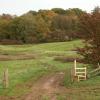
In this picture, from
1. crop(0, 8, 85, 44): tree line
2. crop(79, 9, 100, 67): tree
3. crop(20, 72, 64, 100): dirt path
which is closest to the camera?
crop(20, 72, 64, 100): dirt path

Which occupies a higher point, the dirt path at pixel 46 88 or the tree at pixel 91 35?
the tree at pixel 91 35

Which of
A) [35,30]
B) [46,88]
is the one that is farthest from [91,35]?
[35,30]

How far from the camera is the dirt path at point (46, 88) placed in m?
23.7

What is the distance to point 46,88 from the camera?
89.4ft

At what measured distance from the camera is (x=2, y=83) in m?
28.4

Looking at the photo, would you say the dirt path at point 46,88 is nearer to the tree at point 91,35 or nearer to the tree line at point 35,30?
the tree at point 91,35

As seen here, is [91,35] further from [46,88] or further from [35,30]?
[35,30]

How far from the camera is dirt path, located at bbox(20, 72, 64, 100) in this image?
77.7 ft

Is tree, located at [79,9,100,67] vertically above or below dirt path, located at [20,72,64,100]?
above

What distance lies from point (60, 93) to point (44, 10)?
10025 cm

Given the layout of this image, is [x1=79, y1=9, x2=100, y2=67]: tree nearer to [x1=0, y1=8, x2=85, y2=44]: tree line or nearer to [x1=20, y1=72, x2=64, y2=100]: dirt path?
[x1=20, y1=72, x2=64, y2=100]: dirt path

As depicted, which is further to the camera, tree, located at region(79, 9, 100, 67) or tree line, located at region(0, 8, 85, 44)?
tree line, located at region(0, 8, 85, 44)

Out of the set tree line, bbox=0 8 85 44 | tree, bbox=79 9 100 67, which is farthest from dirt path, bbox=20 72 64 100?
tree line, bbox=0 8 85 44

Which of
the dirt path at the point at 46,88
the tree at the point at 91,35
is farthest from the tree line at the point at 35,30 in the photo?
the dirt path at the point at 46,88
